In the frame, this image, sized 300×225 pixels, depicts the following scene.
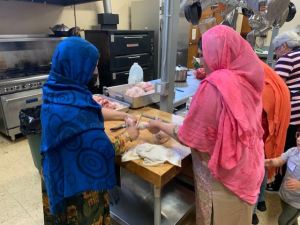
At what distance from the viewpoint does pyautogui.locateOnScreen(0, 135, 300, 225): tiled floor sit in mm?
1687

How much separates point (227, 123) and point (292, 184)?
2.66 ft

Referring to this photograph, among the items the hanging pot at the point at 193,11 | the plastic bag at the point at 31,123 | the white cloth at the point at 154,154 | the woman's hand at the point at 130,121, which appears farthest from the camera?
the plastic bag at the point at 31,123

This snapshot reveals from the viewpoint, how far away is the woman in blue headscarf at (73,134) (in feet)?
2.93

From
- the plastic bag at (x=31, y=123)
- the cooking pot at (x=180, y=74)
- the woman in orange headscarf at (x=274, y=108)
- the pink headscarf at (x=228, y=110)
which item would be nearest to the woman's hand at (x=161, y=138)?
the pink headscarf at (x=228, y=110)

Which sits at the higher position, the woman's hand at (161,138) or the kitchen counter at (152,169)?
the woman's hand at (161,138)

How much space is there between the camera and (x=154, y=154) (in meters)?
1.04

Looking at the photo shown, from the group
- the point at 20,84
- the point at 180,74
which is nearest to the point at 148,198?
the point at 180,74

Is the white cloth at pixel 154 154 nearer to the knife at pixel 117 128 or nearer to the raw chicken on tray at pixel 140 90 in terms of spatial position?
the knife at pixel 117 128

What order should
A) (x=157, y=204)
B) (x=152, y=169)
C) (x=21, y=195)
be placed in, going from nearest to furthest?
(x=152, y=169) < (x=157, y=204) < (x=21, y=195)

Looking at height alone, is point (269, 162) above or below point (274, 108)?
below

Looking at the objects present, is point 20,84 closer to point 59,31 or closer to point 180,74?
point 59,31

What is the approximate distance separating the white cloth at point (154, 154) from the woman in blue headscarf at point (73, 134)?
0.27ft

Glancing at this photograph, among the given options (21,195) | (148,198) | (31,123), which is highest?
(31,123)

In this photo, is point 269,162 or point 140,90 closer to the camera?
point 269,162
